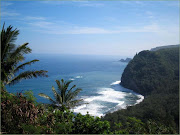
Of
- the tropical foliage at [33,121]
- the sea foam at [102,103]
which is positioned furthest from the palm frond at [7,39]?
the sea foam at [102,103]

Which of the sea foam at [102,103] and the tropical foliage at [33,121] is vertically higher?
the tropical foliage at [33,121]

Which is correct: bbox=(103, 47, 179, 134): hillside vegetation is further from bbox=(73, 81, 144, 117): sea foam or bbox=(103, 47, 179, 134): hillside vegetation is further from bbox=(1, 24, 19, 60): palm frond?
bbox=(1, 24, 19, 60): palm frond

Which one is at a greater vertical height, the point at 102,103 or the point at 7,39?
the point at 7,39

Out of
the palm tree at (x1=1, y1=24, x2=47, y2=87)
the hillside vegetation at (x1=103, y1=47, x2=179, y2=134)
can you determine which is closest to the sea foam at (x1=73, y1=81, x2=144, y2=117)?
the hillside vegetation at (x1=103, y1=47, x2=179, y2=134)

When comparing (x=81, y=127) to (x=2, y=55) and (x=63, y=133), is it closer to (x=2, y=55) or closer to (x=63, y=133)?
(x=63, y=133)

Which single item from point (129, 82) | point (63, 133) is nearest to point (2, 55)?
point (63, 133)

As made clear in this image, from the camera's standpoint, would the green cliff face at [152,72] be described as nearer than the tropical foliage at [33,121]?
No

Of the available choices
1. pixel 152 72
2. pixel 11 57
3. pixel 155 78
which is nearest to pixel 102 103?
pixel 155 78

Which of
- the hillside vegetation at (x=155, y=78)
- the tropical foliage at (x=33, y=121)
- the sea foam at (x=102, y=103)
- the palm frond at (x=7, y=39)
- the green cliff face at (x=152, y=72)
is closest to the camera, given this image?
the tropical foliage at (x=33, y=121)

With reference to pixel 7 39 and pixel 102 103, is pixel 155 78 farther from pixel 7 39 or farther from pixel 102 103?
pixel 7 39

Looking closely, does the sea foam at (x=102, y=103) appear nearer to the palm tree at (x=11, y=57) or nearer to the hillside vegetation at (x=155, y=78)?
the hillside vegetation at (x=155, y=78)
